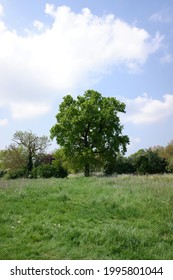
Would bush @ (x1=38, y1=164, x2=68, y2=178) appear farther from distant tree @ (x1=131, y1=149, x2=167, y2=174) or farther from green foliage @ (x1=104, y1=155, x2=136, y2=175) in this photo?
distant tree @ (x1=131, y1=149, x2=167, y2=174)

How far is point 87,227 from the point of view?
30.6 ft

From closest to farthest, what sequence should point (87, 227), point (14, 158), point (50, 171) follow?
point (87, 227) < point (50, 171) < point (14, 158)

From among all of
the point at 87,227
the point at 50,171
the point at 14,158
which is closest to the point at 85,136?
the point at 50,171

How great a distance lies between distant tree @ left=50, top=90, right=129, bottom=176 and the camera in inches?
1550

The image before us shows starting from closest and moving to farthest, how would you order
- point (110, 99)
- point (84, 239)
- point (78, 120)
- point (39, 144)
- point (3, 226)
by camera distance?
1. point (84, 239)
2. point (3, 226)
3. point (78, 120)
4. point (110, 99)
5. point (39, 144)

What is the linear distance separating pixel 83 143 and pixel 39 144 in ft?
55.3

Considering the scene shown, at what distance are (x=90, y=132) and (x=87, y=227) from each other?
3143cm

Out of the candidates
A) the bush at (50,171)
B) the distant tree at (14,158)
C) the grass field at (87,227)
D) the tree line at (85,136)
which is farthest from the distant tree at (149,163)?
the grass field at (87,227)

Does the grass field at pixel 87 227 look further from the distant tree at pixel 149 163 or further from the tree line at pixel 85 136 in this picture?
the distant tree at pixel 149 163

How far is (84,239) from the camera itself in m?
8.22

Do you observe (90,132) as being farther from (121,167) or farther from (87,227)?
(87,227)
